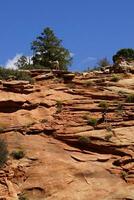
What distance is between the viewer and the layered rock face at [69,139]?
3559cm

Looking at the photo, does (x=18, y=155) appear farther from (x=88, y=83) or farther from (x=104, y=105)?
(x=88, y=83)

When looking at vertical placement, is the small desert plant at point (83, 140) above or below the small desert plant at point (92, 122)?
below

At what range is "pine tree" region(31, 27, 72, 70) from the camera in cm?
6694

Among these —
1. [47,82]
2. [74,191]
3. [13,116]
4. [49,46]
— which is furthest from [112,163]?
[49,46]

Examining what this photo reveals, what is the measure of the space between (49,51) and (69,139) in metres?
30.1

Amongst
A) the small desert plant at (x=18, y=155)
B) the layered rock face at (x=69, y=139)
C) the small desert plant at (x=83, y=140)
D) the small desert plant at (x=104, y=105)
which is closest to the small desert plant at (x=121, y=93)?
the layered rock face at (x=69, y=139)

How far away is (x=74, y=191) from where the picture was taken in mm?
35219

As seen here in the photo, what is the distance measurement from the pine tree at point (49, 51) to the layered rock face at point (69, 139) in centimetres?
1868

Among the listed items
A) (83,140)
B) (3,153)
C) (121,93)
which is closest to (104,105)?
(121,93)

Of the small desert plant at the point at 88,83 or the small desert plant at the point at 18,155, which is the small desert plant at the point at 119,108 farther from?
the small desert plant at the point at 18,155

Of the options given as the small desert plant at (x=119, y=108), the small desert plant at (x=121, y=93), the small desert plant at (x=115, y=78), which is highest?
the small desert plant at (x=115, y=78)

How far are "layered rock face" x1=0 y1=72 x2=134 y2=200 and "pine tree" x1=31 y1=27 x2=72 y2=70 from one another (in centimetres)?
1868

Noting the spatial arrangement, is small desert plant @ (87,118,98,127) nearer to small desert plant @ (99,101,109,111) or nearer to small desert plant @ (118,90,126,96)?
small desert plant @ (99,101,109,111)

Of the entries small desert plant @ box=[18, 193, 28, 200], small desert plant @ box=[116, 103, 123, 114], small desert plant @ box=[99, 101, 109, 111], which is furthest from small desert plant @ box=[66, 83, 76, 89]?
small desert plant @ box=[18, 193, 28, 200]
